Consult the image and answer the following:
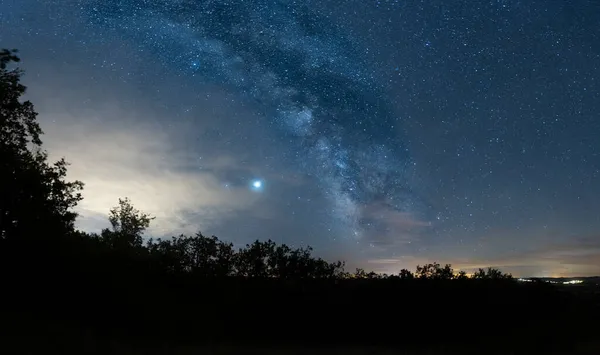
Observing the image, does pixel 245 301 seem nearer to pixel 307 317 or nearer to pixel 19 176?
pixel 307 317

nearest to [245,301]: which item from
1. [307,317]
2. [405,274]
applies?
[307,317]

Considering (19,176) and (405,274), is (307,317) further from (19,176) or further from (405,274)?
(19,176)

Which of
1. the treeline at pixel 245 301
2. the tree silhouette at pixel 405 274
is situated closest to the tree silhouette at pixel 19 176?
the treeline at pixel 245 301

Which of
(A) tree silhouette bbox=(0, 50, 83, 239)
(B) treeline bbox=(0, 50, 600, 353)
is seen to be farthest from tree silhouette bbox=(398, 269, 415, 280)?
(A) tree silhouette bbox=(0, 50, 83, 239)

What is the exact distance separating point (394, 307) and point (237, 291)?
6.99 m

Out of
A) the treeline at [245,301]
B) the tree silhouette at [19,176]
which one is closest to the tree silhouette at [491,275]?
the treeline at [245,301]

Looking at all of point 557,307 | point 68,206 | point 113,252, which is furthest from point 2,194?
point 557,307

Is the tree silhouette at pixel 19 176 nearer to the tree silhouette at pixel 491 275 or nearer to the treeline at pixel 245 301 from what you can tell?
the treeline at pixel 245 301

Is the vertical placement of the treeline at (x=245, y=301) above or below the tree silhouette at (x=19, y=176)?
below

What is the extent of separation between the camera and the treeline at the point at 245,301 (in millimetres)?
17094

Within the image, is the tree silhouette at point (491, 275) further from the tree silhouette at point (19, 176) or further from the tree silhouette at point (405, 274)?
the tree silhouette at point (19, 176)

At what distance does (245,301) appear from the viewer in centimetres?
1858

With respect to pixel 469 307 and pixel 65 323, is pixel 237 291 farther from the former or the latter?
pixel 469 307

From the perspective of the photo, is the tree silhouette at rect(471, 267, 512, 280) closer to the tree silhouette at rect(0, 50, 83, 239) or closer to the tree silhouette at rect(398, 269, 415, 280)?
the tree silhouette at rect(398, 269, 415, 280)
